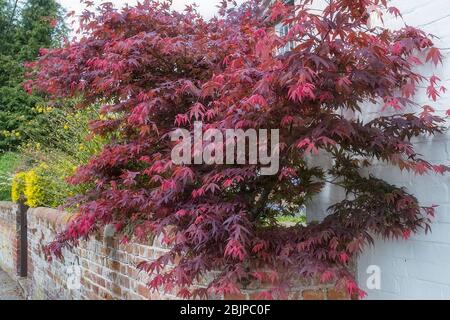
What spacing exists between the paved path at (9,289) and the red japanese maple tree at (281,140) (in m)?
4.73

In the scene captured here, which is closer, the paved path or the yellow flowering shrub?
the paved path

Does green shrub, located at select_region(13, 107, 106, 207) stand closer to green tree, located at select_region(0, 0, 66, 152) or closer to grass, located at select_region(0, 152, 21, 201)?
grass, located at select_region(0, 152, 21, 201)

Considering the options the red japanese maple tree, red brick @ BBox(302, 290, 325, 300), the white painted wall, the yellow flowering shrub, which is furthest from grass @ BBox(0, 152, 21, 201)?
the white painted wall

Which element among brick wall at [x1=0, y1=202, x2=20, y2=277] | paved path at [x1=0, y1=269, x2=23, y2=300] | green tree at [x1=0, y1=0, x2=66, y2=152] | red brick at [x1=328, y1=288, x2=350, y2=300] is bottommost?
paved path at [x1=0, y1=269, x2=23, y2=300]

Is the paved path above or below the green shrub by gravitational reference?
below

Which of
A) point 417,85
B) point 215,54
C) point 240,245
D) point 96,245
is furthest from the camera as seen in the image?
point 96,245

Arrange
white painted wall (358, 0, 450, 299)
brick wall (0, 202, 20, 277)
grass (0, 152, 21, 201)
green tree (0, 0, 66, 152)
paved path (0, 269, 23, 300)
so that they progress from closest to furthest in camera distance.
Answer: white painted wall (358, 0, 450, 299) → paved path (0, 269, 23, 300) → brick wall (0, 202, 20, 277) → grass (0, 152, 21, 201) → green tree (0, 0, 66, 152)

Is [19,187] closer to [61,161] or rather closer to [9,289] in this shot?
[9,289]

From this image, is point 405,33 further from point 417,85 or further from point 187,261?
point 187,261

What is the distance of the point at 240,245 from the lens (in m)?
2.92

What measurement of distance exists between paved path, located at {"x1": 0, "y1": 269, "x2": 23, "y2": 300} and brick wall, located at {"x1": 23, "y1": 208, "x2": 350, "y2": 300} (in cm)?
53

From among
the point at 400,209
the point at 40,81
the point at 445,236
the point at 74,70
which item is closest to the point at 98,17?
the point at 74,70

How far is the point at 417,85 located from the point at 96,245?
3.46m

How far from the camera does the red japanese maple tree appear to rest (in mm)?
2922
